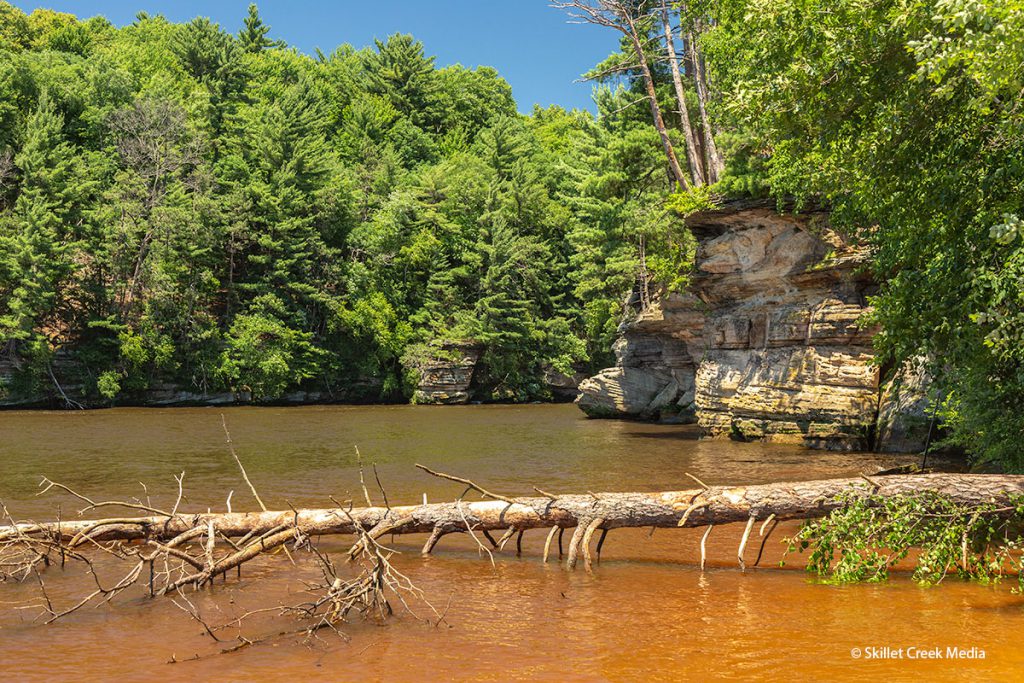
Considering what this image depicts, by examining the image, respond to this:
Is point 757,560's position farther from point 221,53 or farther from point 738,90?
point 221,53

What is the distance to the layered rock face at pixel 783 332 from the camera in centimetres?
1933

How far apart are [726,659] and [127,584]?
5.23 m

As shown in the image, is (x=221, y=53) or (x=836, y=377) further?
(x=221, y=53)

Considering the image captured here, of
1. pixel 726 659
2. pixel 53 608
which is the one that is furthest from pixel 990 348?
pixel 53 608

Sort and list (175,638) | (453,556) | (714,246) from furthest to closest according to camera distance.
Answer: (714,246) < (453,556) < (175,638)

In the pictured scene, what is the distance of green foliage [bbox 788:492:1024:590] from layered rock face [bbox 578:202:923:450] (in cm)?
1055

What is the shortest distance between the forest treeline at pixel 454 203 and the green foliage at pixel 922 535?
58.4 inches

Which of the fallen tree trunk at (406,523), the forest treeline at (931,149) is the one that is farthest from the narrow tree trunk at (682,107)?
the fallen tree trunk at (406,523)

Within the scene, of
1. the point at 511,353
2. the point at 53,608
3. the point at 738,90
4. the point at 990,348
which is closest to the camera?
the point at 53,608

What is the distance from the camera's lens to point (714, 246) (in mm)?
23188

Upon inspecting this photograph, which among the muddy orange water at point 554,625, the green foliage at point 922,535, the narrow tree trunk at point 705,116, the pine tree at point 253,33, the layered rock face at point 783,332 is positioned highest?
the pine tree at point 253,33

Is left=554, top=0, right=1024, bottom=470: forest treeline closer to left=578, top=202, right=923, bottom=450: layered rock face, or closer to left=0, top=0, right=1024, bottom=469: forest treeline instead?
left=0, top=0, right=1024, bottom=469: forest treeline

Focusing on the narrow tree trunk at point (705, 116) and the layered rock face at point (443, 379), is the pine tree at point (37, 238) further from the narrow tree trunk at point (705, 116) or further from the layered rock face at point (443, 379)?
the narrow tree trunk at point (705, 116)

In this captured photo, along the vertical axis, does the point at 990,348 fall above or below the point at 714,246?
below
